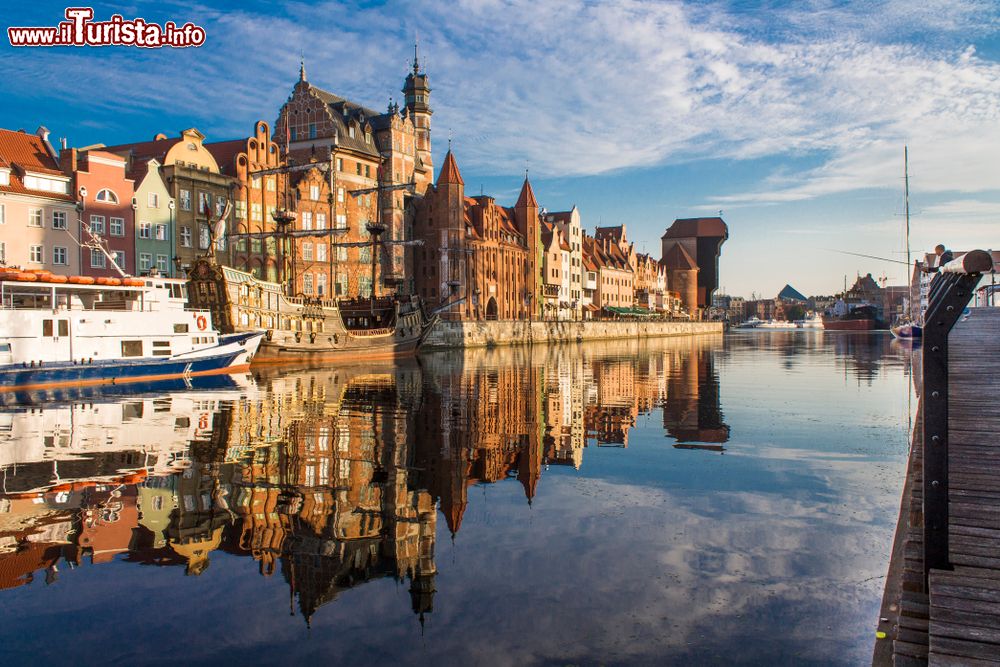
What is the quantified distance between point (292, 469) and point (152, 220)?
52.3 m

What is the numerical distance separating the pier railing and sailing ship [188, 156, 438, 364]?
48.5 metres

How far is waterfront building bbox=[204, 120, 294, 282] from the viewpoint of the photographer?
68.2m

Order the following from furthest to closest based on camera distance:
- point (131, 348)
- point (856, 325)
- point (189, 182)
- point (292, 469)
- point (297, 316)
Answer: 1. point (856, 325)
2. point (189, 182)
3. point (297, 316)
4. point (131, 348)
5. point (292, 469)

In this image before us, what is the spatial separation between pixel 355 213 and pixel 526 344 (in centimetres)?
2666

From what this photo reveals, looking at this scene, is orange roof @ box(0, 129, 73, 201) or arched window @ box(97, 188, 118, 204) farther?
arched window @ box(97, 188, 118, 204)

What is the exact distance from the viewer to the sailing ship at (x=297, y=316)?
5034cm

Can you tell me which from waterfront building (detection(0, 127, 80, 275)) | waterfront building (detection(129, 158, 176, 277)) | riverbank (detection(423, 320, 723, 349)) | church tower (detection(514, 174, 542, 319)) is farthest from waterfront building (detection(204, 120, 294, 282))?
church tower (detection(514, 174, 542, 319))

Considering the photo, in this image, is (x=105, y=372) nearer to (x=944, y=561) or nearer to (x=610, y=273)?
(x=944, y=561)

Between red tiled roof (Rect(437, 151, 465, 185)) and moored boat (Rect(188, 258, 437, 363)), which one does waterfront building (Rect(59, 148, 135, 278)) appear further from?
red tiled roof (Rect(437, 151, 465, 185))

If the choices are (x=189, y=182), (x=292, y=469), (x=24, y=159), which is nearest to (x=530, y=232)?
(x=189, y=182)

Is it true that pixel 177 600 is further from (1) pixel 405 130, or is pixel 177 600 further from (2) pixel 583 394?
(1) pixel 405 130

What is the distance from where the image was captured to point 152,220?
60.3 meters

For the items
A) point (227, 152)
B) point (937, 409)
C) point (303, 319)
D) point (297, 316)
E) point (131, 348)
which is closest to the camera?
point (937, 409)

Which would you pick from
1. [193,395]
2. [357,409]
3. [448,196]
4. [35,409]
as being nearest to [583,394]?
[357,409]
